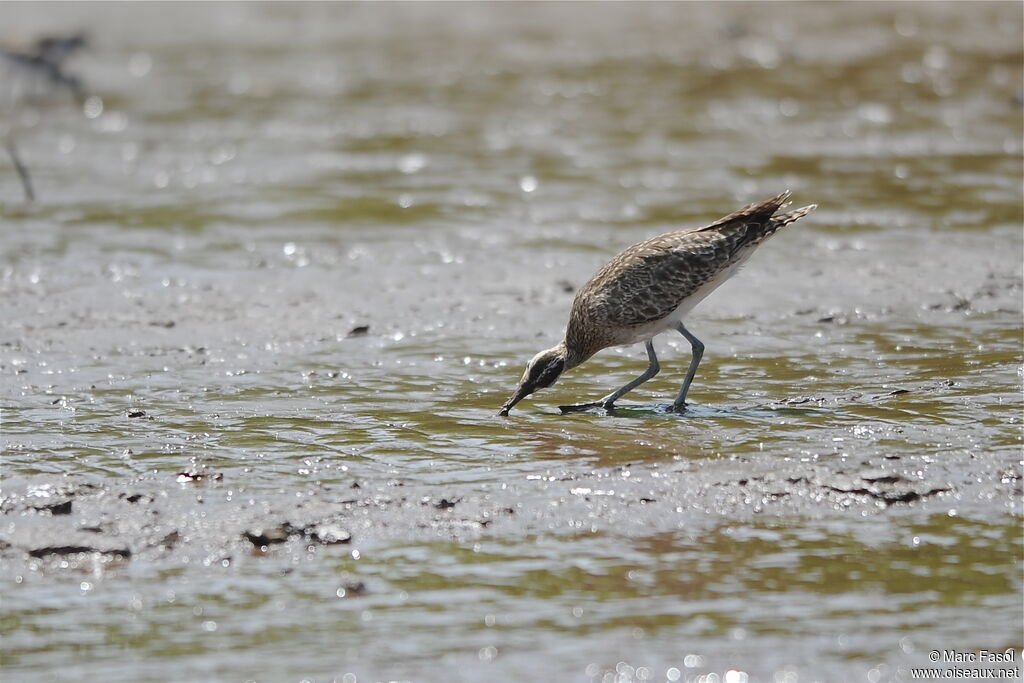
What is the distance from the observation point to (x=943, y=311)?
10812 mm

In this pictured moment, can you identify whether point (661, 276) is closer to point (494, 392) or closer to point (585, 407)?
point (585, 407)

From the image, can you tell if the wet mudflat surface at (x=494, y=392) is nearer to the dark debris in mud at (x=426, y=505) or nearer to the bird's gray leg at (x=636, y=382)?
the dark debris in mud at (x=426, y=505)

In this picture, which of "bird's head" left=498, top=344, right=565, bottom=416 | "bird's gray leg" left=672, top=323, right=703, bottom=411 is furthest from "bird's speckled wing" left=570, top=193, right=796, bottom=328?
"bird's head" left=498, top=344, right=565, bottom=416

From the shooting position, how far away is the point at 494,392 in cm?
923

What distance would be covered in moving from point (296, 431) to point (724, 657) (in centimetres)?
348

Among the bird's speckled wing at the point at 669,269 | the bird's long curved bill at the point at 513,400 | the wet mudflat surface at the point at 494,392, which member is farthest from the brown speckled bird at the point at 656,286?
the wet mudflat surface at the point at 494,392

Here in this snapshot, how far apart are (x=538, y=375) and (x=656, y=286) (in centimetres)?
91

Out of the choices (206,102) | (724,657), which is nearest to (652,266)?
(724,657)

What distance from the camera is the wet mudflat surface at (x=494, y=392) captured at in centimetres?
592

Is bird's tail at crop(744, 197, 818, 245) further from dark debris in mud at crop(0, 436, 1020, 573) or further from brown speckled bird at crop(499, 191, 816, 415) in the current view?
dark debris in mud at crop(0, 436, 1020, 573)

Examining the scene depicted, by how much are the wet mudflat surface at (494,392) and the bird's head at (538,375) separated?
0.51 feet

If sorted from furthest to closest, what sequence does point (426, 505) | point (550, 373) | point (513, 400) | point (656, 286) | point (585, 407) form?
point (656, 286)
point (550, 373)
point (585, 407)
point (513, 400)
point (426, 505)

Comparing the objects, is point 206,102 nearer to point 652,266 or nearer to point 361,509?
point 652,266

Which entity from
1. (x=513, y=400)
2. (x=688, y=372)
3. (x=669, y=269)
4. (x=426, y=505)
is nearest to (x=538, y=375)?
(x=513, y=400)
